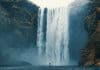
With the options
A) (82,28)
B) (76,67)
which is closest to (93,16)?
(82,28)

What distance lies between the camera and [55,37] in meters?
27.0

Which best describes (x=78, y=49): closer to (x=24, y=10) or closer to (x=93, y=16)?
(x=93, y=16)

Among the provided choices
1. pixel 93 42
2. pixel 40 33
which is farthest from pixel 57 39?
pixel 93 42

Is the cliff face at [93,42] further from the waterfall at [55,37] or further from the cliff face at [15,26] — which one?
the cliff face at [15,26]

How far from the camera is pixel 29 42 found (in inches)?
1029

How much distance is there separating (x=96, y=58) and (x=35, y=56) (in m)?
4.46

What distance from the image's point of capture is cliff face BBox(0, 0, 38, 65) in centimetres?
2558

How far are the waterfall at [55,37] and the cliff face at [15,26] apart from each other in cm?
68

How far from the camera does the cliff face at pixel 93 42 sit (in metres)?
24.9

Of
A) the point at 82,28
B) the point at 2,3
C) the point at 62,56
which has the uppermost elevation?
the point at 2,3

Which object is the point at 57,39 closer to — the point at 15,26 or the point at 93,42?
the point at 93,42

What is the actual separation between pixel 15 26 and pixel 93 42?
5.56 meters

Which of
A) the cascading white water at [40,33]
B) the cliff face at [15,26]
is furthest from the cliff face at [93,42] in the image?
the cliff face at [15,26]

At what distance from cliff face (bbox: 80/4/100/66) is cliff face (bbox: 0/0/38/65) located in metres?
3.89
